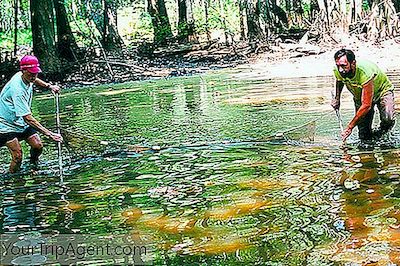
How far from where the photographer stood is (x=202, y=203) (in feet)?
18.9

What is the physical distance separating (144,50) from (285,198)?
22778 mm

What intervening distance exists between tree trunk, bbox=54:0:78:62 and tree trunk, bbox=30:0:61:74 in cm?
184

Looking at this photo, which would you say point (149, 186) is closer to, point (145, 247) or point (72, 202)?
point (72, 202)

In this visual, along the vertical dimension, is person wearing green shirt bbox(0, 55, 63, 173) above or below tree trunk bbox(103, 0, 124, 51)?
below

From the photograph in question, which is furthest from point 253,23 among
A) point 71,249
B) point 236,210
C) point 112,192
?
point 71,249

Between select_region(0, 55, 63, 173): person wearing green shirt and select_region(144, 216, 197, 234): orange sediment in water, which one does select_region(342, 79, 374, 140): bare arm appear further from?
select_region(0, 55, 63, 173): person wearing green shirt

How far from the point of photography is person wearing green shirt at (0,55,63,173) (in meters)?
7.25

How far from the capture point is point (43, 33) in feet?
65.1

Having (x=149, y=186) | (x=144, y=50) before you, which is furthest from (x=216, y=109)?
(x=144, y=50)

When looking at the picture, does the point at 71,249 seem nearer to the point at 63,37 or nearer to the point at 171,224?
the point at 171,224

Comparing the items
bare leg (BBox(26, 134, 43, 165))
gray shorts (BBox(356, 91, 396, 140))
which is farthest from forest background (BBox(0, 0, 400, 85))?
gray shorts (BBox(356, 91, 396, 140))

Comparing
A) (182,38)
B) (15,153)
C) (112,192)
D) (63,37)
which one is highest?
(63,37)

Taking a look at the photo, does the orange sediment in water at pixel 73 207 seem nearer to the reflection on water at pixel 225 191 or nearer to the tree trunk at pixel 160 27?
the reflection on water at pixel 225 191

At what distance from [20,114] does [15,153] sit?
70 cm
